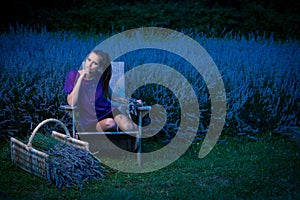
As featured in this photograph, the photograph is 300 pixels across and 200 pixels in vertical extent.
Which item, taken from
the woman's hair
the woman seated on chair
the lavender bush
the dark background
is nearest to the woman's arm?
the woman seated on chair

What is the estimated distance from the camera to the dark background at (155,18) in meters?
9.05

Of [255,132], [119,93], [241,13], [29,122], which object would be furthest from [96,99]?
[241,13]

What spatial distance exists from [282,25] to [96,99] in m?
6.25

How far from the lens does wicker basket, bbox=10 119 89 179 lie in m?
3.63

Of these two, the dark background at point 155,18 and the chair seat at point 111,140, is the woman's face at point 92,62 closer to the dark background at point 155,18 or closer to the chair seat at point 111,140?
the chair seat at point 111,140

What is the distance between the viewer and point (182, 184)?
12.2 ft

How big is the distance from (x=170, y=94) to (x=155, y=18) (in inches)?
178

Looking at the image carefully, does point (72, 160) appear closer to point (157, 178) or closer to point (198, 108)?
point (157, 178)

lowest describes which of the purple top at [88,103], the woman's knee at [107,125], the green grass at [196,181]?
the green grass at [196,181]

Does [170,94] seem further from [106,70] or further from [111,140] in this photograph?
[111,140]

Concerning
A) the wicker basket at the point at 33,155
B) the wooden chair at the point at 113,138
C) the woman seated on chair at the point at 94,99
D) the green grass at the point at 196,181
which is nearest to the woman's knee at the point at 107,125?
the woman seated on chair at the point at 94,99

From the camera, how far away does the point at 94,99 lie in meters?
4.25

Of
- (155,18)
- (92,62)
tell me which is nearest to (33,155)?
(92,62)

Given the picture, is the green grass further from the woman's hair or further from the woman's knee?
the woman's hair
